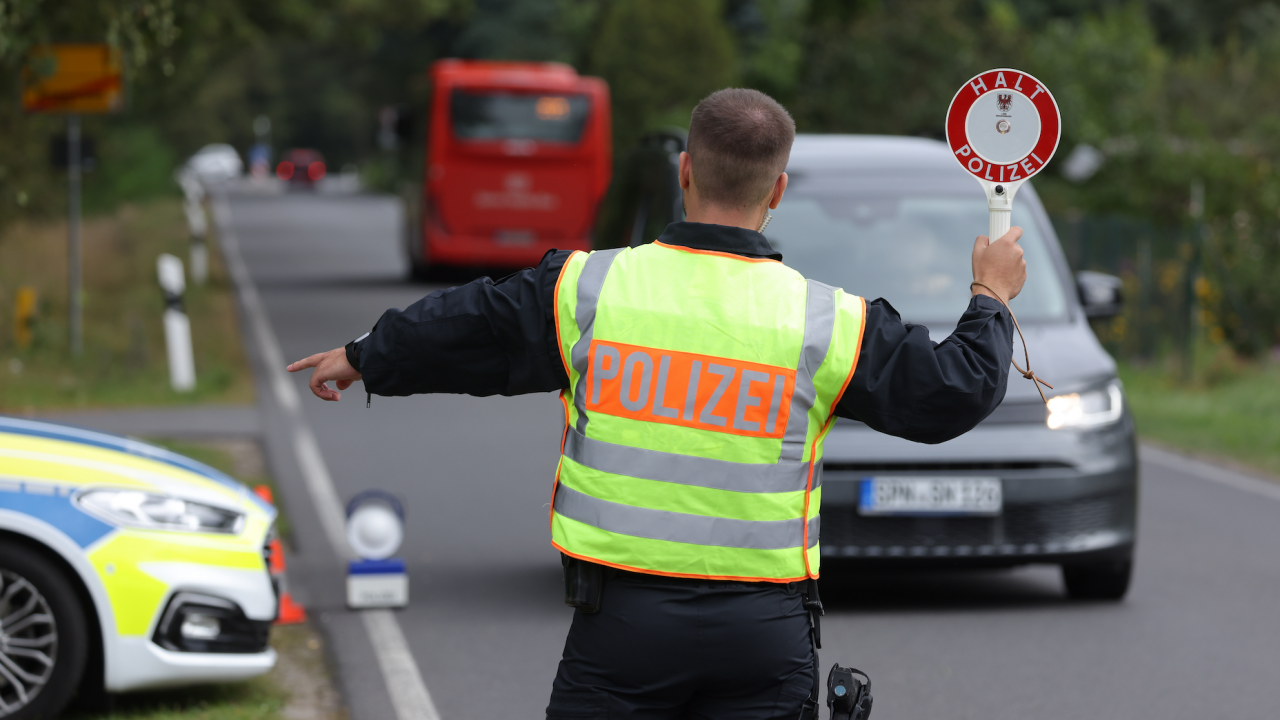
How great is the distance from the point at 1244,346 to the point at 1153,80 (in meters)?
20.9

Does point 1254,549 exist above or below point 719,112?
below

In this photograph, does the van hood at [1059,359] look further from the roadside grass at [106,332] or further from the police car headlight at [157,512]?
the roadside grass at [106,332]

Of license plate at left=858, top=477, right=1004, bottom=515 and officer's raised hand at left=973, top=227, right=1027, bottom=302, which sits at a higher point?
officer's raised hand at left=973, top=227, right=1027, bottom=302

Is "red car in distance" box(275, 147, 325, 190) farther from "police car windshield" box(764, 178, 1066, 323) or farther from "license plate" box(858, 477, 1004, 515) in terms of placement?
"license plate" box(858, 477, 1004, 515)

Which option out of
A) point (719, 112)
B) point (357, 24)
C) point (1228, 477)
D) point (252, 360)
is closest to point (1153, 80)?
point (357, 24)

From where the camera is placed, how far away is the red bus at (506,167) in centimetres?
2828

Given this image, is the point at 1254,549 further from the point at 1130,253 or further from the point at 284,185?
the point at 284,185

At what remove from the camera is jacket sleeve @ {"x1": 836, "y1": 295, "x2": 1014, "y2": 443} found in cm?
324

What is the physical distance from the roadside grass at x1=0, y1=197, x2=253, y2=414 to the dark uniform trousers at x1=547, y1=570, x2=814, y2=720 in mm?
12055

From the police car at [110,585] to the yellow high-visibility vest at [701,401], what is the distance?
9.69 ft

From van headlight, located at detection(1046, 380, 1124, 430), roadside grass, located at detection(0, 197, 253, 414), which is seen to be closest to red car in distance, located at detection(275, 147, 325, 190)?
roadside grass, located at detection(0, 197, 253, 414)

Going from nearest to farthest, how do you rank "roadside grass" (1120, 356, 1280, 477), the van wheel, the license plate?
the license plate → the van wheel → "roadside grass" (1120, 356, 1280, 477)

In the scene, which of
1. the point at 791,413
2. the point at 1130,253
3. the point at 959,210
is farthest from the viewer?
the point at 1130,253

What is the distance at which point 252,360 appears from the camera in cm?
1834
